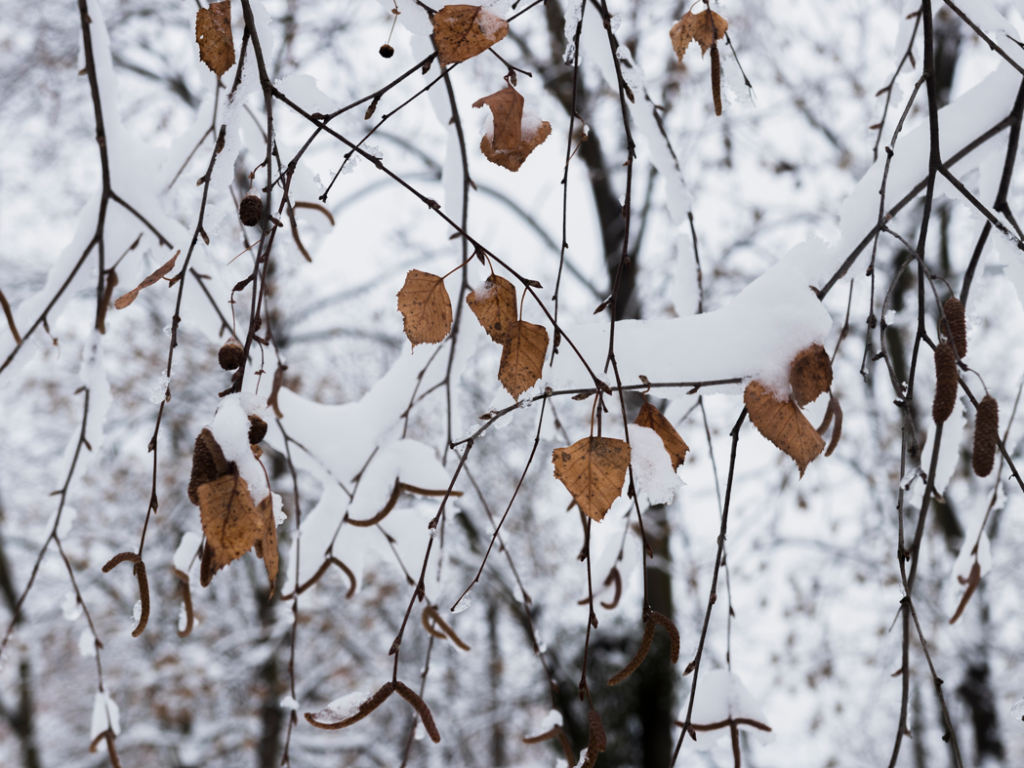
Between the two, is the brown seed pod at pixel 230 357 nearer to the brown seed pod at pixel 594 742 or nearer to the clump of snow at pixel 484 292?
the clump of snow at pixel 484 292

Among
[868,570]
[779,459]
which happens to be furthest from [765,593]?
[779,459]

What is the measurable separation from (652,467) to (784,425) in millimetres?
110

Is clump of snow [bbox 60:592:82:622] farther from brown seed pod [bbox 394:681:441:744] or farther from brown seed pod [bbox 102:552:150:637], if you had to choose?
brown seed pod [bbox 394:681:441:744]

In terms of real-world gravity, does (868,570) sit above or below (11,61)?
below

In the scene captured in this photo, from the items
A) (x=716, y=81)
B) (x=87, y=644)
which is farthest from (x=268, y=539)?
(x=87, y=644)

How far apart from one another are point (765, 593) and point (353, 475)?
423cm

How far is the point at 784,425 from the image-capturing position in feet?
1.97

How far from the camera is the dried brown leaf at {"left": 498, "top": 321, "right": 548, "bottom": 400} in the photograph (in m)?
0.61

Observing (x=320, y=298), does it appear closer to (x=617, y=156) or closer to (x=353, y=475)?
(x=617, y=156)

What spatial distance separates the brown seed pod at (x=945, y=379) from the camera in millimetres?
566

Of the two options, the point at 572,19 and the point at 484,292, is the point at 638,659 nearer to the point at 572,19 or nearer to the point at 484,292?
the point at 484,292

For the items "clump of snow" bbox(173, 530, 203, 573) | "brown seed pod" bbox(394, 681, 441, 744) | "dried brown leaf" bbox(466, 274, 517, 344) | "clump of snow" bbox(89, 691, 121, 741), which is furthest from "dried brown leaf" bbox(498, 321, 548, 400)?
"clump of snow" bbox(89, 691, 121, 741)

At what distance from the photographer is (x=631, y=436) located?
2.15ft

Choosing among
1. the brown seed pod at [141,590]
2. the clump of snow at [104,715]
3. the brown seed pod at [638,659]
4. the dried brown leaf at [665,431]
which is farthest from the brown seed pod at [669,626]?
the clump of snow at [104,715]
